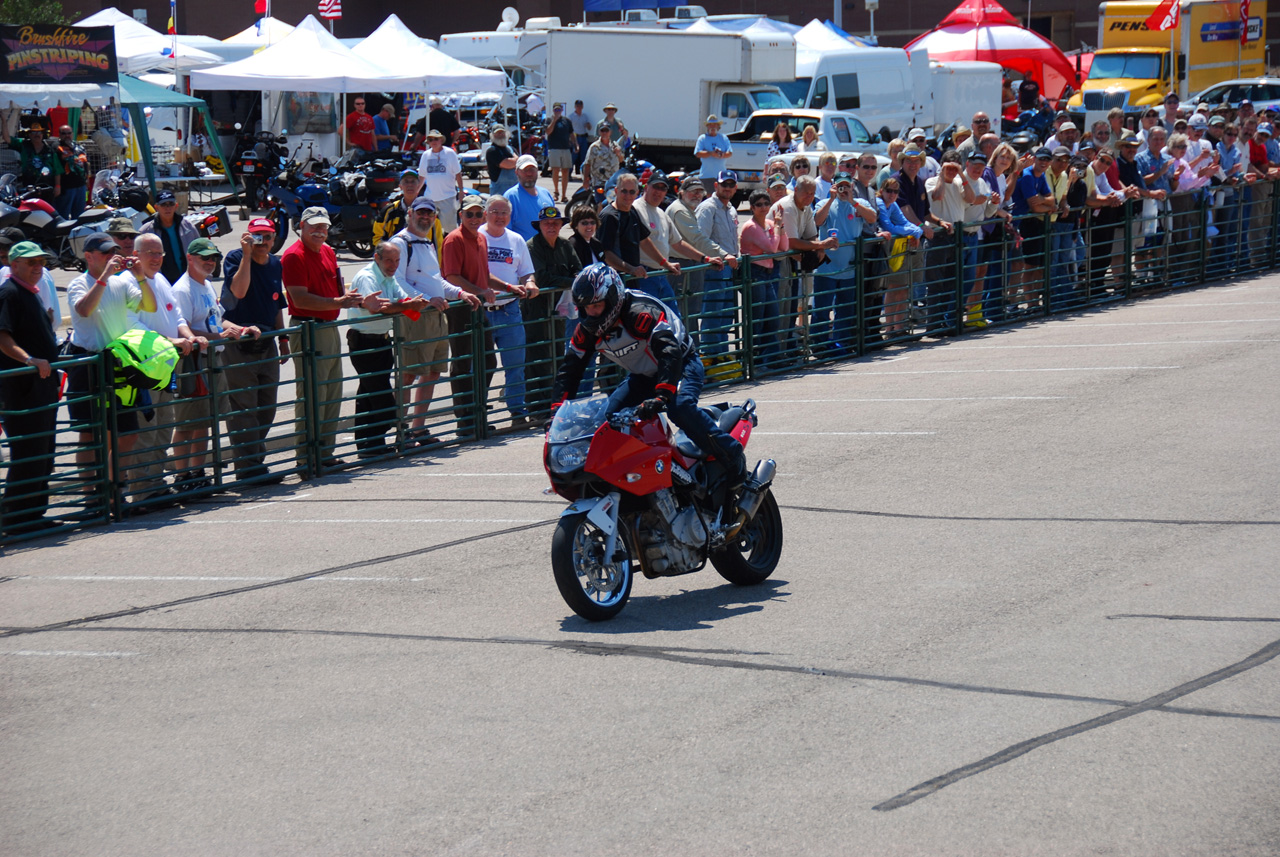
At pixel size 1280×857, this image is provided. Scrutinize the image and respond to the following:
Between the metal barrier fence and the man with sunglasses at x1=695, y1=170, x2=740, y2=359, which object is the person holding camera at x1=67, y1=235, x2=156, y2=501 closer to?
the metal barrier fence

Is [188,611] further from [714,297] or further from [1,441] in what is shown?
[714,297]

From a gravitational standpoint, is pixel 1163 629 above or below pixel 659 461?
below

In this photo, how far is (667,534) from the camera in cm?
766

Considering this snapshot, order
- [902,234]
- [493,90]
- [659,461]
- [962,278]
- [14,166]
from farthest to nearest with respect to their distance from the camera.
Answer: [493,90]
[14,166]
[962,278]
[902,234]
[659,461]

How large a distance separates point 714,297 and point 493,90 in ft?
60.4

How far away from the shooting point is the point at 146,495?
10.6 metres

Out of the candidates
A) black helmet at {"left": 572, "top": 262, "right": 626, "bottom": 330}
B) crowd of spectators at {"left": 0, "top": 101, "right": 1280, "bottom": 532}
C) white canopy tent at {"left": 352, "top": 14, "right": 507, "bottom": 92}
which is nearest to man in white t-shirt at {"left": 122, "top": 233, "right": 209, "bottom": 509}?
crowd of spectators at {"left": 0, "top": 101, "right": 1280, "bottom": 532}

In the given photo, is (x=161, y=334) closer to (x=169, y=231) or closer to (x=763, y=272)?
(x=169, y=231)

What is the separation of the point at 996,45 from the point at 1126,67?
146 inches

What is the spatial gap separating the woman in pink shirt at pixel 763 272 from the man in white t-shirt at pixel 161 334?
6.20m

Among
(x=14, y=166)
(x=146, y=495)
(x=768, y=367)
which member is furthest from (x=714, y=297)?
(x=14, y=166)

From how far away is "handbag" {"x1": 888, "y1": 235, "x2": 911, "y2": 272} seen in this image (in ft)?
52.4

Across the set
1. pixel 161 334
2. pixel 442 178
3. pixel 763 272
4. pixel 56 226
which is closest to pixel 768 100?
pixel 442 178

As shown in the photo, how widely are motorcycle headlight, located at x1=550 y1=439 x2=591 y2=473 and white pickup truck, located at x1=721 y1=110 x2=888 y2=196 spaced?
23.0 metres
